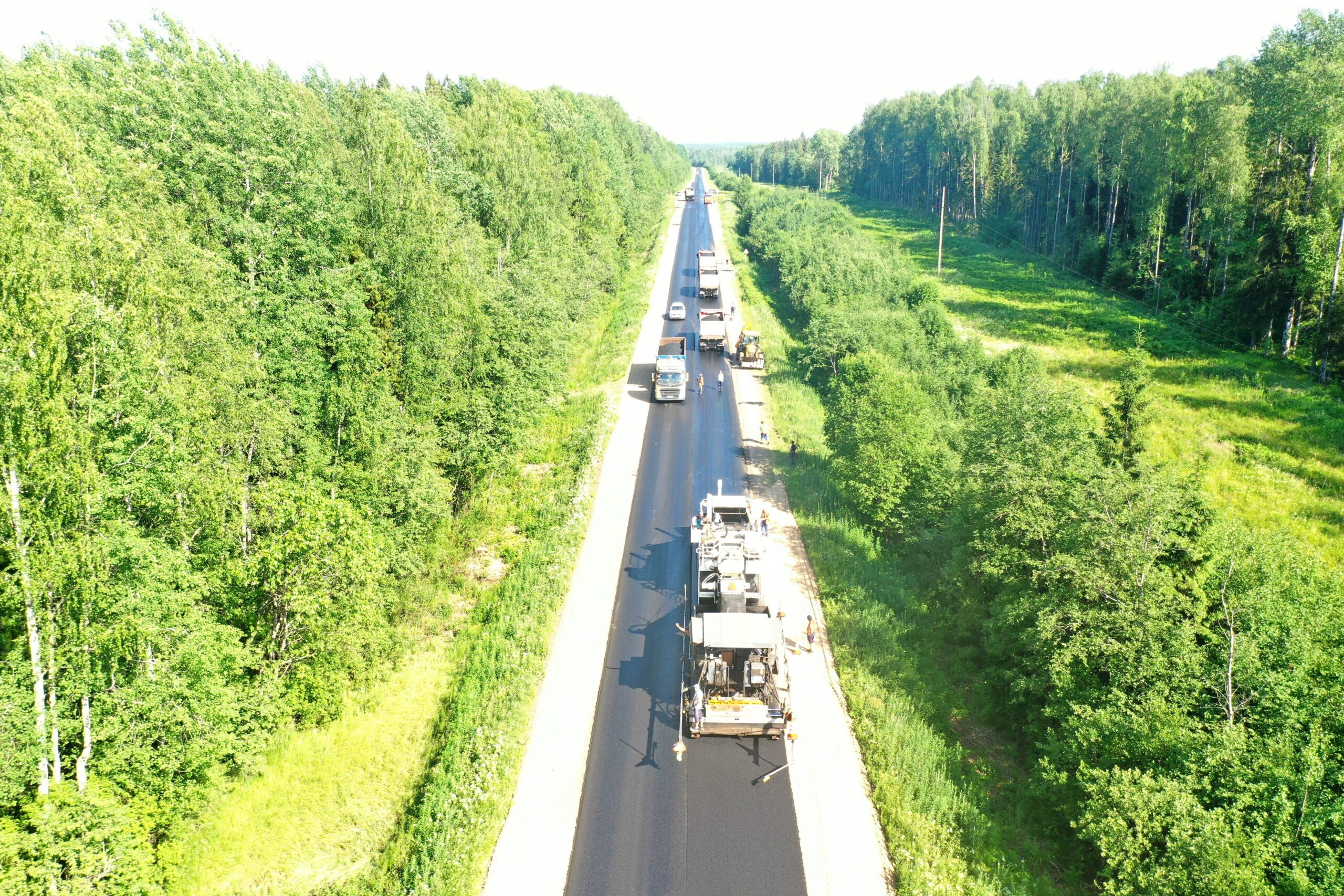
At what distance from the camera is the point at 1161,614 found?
62.5 feet

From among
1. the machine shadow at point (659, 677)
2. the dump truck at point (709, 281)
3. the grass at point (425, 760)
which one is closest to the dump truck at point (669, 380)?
the grass at point (425, 760)

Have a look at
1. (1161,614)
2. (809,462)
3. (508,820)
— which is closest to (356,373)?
(508,820)

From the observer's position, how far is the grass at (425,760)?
57.1 feet

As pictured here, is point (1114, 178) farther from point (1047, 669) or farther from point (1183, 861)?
point (1183, 861)

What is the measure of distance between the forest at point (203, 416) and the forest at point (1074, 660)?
1574cm

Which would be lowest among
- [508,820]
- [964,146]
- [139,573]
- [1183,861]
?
[508,820]

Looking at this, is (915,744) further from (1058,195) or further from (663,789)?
(1058,195)

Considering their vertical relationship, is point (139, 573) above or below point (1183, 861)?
above

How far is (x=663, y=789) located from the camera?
770 inches

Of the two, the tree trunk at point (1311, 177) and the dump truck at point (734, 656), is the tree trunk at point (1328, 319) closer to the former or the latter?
the tree trunk at point (1311, 177)

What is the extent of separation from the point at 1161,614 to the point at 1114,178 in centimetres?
7592

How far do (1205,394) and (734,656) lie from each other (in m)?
46.1

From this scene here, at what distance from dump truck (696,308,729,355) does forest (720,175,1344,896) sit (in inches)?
1000

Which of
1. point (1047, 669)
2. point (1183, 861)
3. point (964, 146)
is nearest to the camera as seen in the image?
point (1183, 861)
